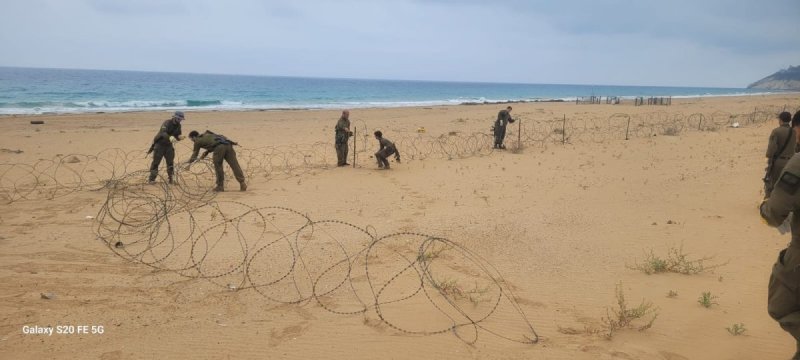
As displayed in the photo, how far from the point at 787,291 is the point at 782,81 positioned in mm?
212303

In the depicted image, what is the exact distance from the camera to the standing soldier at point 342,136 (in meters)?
13.2

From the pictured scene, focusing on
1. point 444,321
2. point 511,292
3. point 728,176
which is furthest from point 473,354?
point 728,176

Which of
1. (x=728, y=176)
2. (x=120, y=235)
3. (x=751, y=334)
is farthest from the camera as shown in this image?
(x=728, y=176)

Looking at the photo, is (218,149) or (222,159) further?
(222,159)

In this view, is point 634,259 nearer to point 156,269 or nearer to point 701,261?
point 701,261

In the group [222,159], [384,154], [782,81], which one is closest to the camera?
[222,159]

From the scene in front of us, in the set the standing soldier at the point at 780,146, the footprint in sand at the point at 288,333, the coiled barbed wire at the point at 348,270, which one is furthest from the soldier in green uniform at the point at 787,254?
the standing soldier at the point at 780,146

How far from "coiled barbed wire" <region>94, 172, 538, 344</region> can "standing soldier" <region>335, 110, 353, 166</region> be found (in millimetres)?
5289

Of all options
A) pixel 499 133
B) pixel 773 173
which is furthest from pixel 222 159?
pixel 773 173

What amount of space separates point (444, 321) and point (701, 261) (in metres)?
3.91

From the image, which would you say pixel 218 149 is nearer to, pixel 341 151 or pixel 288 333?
pixel 341 151

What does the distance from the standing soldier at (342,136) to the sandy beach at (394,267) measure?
4.09 ft

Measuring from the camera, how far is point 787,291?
11.5 feet

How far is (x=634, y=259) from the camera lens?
6.79 metres
